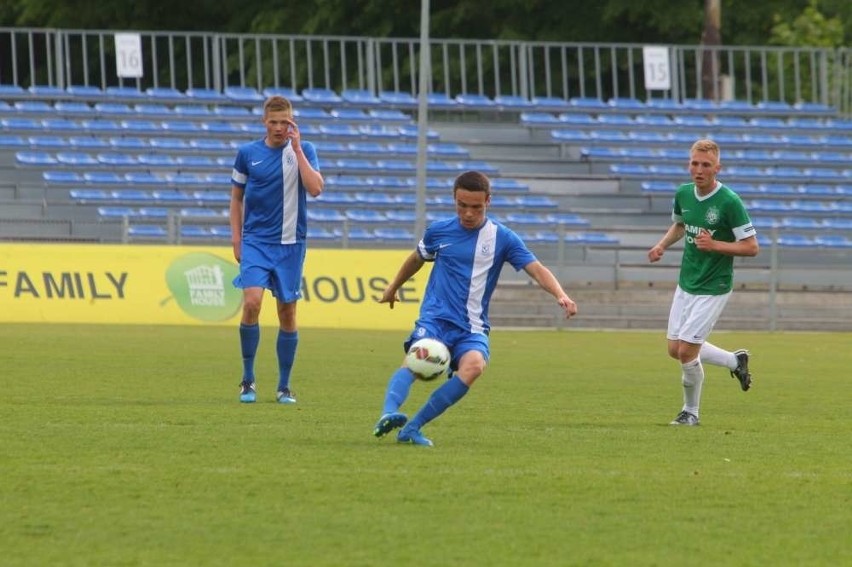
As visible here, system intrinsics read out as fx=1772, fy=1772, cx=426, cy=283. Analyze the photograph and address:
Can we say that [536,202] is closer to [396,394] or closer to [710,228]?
[710,228]

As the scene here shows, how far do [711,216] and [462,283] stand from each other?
7.65 feet

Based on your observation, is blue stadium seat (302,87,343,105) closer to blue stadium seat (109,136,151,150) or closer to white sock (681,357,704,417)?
blue stadium seat (109,136,151,150)

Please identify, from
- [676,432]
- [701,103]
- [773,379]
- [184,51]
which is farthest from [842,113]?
[676,432]

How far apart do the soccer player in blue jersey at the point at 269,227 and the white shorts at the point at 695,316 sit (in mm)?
2582

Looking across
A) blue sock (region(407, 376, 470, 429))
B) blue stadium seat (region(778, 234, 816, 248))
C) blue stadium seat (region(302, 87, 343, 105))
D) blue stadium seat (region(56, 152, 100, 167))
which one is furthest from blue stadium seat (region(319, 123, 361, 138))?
blue sock (region(407, 376, 470, 429))

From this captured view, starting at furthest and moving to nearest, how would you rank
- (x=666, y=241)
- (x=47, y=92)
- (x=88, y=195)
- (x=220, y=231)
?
(x=47, y=92), (x=88, y=195), (x=220, y=231), (x=666, y=241)

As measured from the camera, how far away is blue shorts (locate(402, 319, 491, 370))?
9.14 meters

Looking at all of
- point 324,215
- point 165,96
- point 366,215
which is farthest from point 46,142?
point 366,215

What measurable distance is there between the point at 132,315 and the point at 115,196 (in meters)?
6.92

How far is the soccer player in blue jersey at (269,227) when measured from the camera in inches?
467

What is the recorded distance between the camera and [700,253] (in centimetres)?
1108

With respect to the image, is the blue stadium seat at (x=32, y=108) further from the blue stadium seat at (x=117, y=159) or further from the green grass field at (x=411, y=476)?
the green grass field at (x=411, y=476)

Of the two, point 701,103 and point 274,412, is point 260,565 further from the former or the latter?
point 701,103

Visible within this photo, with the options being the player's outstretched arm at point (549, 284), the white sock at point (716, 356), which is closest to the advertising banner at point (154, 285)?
the white sock at point (716, 356)
